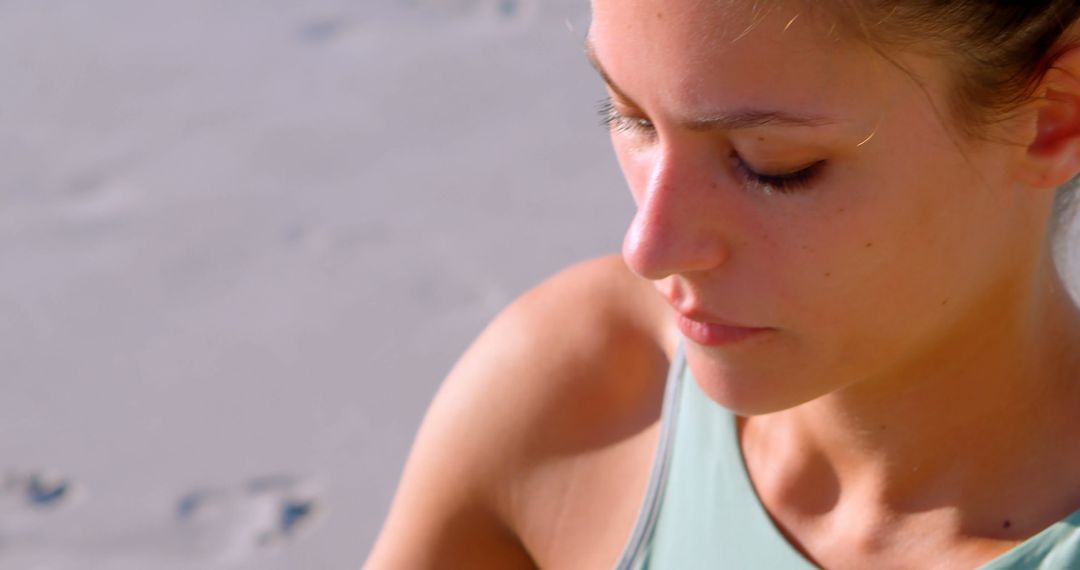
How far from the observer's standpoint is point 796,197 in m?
0.94

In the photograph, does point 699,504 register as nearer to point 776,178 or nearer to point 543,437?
point 543,437

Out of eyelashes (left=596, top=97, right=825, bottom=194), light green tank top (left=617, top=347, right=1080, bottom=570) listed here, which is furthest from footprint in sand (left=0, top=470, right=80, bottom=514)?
A: eyelashes (left=596, top=97, right=825, bottom=194)

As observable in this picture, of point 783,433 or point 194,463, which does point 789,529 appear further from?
point 194,463

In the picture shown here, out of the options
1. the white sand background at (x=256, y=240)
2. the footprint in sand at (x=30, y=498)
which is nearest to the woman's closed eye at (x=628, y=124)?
the white sand background at (x=256, y=240)

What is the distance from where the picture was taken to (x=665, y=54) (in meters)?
0.91

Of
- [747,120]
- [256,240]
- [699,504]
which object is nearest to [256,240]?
[256,240]

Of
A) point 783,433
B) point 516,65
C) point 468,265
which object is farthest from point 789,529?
point 516,65

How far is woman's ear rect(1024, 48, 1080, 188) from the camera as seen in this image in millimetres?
966

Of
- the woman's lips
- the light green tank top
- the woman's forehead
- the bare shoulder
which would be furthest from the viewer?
the bare shoulder

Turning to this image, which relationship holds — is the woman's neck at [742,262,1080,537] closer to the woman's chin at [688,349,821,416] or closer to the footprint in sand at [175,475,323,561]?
the woman's chin at [688,349,821,416]

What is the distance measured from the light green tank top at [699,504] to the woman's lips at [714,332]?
138 millimetres

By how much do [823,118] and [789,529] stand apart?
36 centimetres

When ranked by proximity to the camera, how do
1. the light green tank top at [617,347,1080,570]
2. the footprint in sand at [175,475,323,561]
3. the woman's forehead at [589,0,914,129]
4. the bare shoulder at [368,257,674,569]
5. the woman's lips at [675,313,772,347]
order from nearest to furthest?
the woman's forehead at [589,0,914,129] → the woman's lips at [675,313,772,347] → the light green tank top at [617,347,1080,570] → the bare shoulder at [368,257,674,569] → the footprint in sand at [175,475,323,561]

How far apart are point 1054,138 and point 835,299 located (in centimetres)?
18
